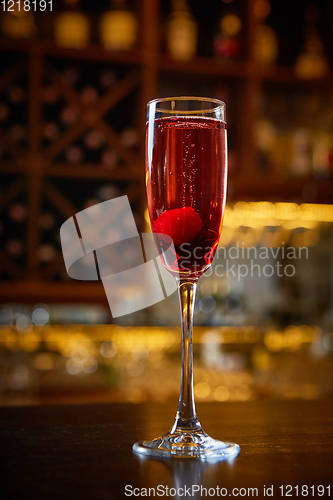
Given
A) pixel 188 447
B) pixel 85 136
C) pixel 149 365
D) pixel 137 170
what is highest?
pixel 85 136

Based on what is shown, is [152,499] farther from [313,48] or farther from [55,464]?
[313,48]

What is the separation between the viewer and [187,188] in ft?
1.78

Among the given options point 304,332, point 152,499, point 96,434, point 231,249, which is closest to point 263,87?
point 231,249

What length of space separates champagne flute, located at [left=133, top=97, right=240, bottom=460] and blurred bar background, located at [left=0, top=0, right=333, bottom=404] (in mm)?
1502

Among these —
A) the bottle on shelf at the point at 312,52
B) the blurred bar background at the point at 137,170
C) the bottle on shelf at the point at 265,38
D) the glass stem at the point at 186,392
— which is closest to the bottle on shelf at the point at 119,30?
the blurred bar background at the point at 137,170

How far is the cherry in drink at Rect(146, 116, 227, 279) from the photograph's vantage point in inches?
21.4

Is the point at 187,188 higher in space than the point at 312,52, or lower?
lower

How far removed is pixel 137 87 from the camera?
2.15 meters

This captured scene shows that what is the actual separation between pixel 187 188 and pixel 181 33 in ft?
5.93

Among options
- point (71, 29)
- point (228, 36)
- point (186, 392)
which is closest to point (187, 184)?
point (186, 392)

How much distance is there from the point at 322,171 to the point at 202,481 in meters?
2.04

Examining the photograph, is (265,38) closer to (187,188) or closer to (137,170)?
(137,170)

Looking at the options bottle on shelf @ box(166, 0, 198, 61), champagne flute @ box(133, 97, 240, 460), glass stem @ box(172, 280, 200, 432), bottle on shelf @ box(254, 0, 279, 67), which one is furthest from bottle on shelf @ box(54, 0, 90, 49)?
glass stem @ box(172, 280, 200, 432)

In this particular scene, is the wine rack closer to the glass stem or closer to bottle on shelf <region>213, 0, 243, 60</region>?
bottle on shelf <region>213, 0, 243, 60</region>
